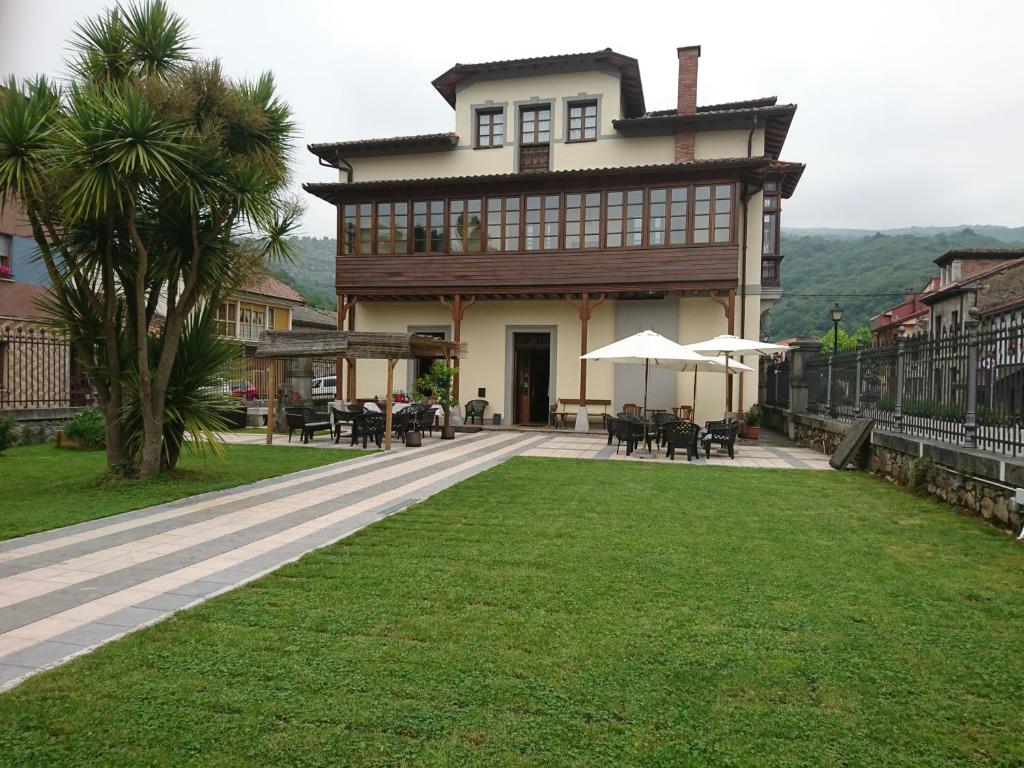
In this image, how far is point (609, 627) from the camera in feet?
12.3

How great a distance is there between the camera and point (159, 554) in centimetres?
535

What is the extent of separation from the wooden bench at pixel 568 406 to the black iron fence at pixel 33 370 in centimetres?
1164

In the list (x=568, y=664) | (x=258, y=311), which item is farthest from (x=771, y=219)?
(x=258, y=311)

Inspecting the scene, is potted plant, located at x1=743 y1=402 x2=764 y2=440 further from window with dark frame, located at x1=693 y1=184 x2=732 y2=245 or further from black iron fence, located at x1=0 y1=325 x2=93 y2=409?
black iron fence, located at x1=0 y1=325 x2=93 y2=409

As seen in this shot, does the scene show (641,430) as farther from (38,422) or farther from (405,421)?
(38,422)

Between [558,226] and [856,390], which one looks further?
[558,226]

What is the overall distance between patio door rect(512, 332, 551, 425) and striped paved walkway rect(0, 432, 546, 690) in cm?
1144

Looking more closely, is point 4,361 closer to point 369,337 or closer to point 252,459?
point 252,459

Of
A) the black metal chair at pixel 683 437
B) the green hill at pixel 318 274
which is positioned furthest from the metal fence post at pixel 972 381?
the green hill at pixel 318 274

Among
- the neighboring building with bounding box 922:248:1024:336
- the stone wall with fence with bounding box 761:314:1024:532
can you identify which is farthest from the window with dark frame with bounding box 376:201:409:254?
the neighboring building with bounding box 922:248:1024:336

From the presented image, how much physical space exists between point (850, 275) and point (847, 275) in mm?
315

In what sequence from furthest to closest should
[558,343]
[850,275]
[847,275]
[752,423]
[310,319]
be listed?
1. [847,275]
2. [850,275]
3. [310,319]
4. [558,343]
5. [752,423]

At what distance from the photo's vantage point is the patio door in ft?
68.5

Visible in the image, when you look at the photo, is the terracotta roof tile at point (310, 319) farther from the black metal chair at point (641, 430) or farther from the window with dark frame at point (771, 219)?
the black metal chair at point (641, 430)
